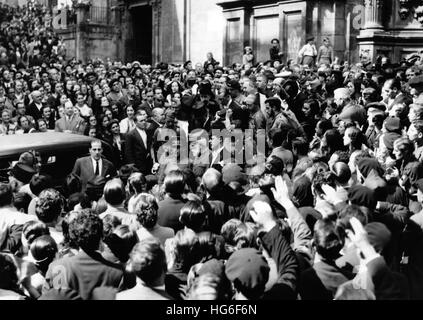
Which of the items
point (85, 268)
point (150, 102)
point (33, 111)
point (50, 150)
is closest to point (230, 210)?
point (85, 268)

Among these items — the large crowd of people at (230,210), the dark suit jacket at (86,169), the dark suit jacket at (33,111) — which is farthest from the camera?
the dark suit jacket at (33,111)

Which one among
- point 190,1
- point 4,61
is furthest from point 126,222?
point 190,1

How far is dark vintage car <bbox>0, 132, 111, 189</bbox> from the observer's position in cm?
817

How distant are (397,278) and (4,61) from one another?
74.9ft

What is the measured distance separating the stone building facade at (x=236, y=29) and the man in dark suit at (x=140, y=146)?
1009cm

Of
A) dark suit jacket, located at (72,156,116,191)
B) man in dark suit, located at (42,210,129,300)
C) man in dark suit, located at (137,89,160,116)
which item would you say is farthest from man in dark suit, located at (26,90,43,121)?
man in dark suit, located at (42,210,129,300)

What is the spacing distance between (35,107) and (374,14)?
10.7 metres

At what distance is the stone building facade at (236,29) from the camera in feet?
A: 61.2

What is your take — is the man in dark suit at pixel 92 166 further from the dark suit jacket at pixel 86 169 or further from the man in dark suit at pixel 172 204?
the man in dark suit at pixel 172 204

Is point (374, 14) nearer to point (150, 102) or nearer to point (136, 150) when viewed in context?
point (150, 102)

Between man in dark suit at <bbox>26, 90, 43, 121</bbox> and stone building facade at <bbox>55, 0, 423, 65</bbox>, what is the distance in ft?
30.6

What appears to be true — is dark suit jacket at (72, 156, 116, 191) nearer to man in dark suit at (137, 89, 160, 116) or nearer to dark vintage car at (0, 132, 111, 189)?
dark vintage car at (0, 132, 111, 189)

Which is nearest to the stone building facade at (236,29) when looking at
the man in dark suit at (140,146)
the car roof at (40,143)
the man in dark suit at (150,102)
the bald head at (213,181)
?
the man in dark suit at (150,102)
